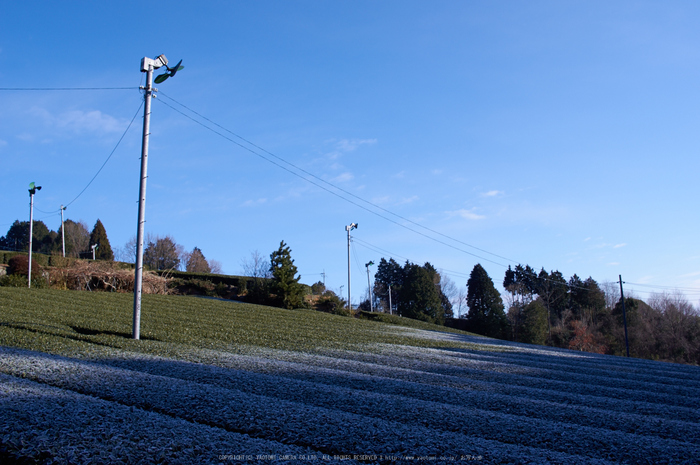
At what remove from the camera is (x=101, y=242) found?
62344 mm

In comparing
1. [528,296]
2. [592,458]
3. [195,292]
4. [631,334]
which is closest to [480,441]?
[592,458]

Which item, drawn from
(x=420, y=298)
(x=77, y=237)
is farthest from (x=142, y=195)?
(x=77, y=237)

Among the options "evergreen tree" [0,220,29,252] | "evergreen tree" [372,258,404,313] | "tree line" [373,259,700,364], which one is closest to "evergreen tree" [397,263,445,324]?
"tree line" [373,259,700,364]

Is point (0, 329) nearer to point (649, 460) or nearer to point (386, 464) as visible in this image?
point (386, 464)

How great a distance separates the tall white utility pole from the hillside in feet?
2.66

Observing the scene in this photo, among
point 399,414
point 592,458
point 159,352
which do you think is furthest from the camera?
point 159,352

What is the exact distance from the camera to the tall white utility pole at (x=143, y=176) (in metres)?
9.57

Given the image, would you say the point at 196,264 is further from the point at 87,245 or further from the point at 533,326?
the point at 533,326

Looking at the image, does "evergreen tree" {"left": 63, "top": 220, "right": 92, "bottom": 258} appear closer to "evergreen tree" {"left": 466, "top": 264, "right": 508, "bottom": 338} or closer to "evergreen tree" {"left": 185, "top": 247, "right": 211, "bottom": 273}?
"evergreen tree" {"left": 185, "top": 247, "right": 211, "bottom": 273}

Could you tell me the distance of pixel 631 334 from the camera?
44.0 meters

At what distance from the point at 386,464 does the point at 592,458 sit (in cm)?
191

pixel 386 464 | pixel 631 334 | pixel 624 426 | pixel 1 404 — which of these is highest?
pixel 1 404

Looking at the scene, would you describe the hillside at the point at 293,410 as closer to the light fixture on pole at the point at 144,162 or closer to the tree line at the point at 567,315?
the light fixture on pole at the point at 144,162

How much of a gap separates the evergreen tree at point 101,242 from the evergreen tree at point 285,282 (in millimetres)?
43181
